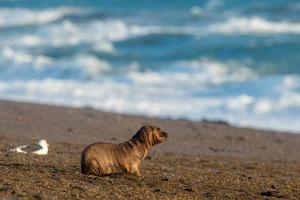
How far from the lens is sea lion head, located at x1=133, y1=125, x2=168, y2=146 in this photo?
1095cm

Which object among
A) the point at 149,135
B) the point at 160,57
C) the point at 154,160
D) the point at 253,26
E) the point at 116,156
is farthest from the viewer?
the point at 253,26

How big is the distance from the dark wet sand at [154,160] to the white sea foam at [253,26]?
1444cm

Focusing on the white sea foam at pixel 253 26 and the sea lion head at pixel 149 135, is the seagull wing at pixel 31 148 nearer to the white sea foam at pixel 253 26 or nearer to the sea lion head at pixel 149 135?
the sea lion head at pixel 149 135

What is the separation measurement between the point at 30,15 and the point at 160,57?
1149cm

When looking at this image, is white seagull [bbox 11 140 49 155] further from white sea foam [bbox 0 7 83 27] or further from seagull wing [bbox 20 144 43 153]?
white sea foam [bbox 0 7 83 27]

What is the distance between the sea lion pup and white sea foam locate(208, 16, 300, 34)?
2138cm

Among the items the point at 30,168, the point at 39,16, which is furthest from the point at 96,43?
the point at 30,168

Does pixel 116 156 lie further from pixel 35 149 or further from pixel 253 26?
pixel 253 26

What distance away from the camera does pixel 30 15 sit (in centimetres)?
4003

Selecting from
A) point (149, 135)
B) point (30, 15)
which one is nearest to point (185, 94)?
point (149, 135)

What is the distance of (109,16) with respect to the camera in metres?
37.7

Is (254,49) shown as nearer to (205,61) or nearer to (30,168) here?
(205,61)

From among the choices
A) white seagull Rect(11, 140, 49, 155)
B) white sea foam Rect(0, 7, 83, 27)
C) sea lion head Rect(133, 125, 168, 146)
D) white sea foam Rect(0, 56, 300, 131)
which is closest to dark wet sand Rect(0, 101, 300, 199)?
white seagull Rect(11, 140, 49, 155)

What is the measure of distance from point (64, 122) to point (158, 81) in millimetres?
7550
